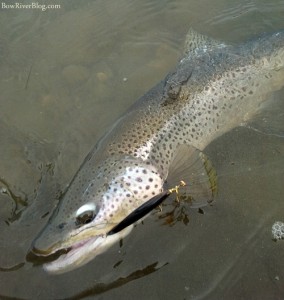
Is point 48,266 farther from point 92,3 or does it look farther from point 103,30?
point 92,3

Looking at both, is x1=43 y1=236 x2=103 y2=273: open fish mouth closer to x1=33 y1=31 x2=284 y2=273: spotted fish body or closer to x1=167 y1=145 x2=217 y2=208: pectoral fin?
x1=33 y1=31 x2=284 y2=273: spotted fish body

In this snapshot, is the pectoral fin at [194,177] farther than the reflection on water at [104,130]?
Yes

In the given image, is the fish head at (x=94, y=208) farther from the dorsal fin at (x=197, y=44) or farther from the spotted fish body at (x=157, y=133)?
the dorsal fin at (x=197, y=44)

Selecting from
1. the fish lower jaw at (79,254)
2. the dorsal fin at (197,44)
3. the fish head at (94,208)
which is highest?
the dorsal fin at (197,44)

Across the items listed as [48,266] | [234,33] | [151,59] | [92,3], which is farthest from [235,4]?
[48,266]

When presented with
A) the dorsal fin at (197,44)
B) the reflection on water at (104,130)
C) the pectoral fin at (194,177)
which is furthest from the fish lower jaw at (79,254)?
the dorsal fin at (197,44)

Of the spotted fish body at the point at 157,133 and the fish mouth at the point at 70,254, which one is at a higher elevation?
the spotted fish body at the point at 157,133

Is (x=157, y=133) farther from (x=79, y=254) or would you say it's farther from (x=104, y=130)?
(x=79, y=254)

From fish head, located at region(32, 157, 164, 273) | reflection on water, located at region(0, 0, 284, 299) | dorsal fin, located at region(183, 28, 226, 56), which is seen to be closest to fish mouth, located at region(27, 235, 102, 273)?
fish head, located at region(32, 157, 164, 273)
